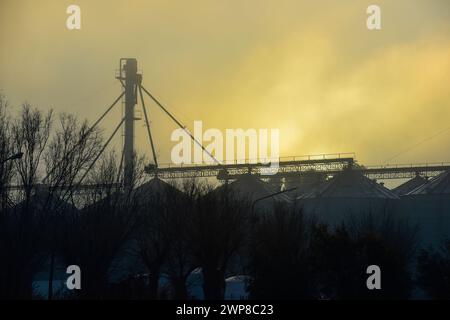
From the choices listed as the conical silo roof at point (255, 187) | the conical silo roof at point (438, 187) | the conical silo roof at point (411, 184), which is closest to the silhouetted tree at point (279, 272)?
the conical silo roof at point (255, 187)

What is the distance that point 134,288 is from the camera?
105ft

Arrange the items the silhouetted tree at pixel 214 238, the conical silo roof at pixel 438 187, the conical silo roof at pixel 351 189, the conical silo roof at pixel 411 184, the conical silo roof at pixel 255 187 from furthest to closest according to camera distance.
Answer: the conical silo roof at pixel 411 184 < the conical silo roof at pixel 438 187 < the conical silo roof at pixel 351 189 < the conical silo roof at pixel 255 187 < the silhouetted tree at pixel 214 238

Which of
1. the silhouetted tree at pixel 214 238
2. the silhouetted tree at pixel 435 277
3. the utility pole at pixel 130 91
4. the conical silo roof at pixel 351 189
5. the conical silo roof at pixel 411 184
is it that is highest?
the utility pole at pixel 130 91

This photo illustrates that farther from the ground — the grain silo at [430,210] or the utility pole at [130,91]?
the utility pole at [130,91]

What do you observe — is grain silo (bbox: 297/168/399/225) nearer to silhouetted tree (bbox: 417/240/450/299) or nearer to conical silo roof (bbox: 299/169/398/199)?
conical silo roof (bbox: 299/169/398/199)

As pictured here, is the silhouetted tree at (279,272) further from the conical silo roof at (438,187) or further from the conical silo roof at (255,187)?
the conical silo roof at (438,187)

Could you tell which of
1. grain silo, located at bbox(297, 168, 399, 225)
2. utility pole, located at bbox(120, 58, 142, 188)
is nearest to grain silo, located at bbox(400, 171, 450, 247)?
grain silo, located at bbox(297, 168, 399, 225)

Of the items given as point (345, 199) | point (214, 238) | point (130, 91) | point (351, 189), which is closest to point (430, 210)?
point (351, 189)

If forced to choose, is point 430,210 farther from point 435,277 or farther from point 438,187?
point 435,277

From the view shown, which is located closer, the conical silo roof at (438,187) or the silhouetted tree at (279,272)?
the silhouetted tree at (279,272)

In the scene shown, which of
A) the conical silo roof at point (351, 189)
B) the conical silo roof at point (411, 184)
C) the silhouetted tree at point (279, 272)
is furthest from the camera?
the conical silo roof at point (411, 184)
